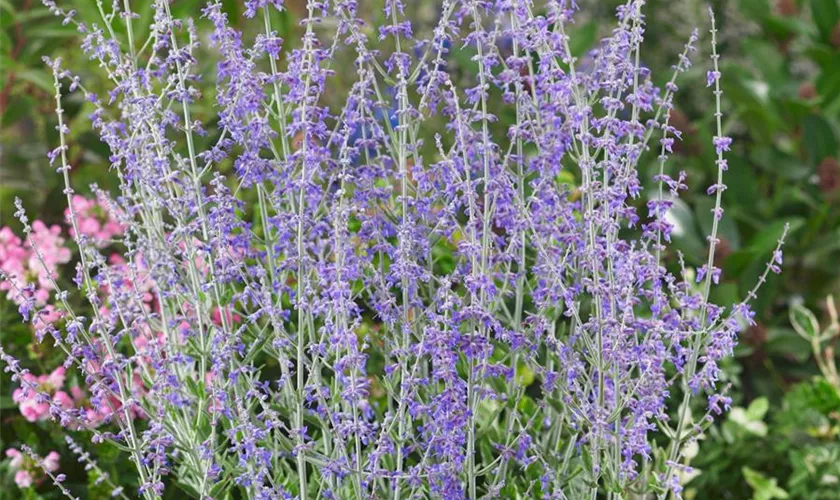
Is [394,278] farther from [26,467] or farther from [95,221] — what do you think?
[95,221]

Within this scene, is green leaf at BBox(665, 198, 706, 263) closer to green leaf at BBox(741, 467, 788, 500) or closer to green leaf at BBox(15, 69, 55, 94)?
green leaf at BBox(741, 467, 788, 500)

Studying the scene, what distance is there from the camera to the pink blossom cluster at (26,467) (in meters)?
3.11

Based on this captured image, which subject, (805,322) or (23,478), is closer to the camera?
(23,478)

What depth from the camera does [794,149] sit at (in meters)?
5.23

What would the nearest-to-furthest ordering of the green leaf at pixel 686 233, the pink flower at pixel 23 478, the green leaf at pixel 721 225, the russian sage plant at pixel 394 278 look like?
1. the russian sage plant at pixel 394 278
2. the pink flower at pixel 23 478
3. the green leaf at pixel 686 233
4. the green leaf at pixel 721 225

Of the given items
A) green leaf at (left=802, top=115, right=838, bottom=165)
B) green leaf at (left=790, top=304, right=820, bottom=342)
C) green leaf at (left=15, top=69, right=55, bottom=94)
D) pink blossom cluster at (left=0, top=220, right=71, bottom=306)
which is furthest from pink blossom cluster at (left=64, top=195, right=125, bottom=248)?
green leaf at (left=802, top=115, right=838, bottom=165)

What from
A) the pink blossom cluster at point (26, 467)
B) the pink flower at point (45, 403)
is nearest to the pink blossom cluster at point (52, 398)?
the pink flower at point (45, 403)

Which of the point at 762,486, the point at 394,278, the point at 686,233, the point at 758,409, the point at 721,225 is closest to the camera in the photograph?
the point at 394,278

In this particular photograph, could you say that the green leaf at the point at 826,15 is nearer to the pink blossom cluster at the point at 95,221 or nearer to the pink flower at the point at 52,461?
the pink blossom cluster at the point at 95,221

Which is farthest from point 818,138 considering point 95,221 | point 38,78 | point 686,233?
point 38,78

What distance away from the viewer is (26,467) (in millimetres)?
3184

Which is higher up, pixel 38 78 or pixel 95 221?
pixel 38 78

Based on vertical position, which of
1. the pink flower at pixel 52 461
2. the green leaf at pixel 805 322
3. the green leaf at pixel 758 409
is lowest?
the green leaf at pixel 758 409

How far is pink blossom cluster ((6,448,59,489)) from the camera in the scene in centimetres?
311
